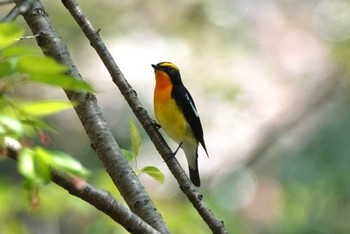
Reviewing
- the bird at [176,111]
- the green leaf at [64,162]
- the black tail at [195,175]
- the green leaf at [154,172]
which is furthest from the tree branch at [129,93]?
the black tail at [195,175]

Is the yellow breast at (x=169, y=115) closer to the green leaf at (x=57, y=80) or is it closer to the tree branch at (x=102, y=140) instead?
the tree branch at (x=102, y=140)

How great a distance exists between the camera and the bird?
4.68 meters

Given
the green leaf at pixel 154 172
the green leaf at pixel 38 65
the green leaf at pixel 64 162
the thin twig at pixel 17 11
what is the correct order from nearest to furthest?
the green leaf at pixel 38 65 → the green leaf at pixel 64 162 → the thin twig at pixel 17 11 → the green leaf at pixel 154 172

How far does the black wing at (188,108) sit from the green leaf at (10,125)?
11.5 ft

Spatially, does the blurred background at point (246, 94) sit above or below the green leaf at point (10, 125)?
above

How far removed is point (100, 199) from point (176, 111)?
309 cm

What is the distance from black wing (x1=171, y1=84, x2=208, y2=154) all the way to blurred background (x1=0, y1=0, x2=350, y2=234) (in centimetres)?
280

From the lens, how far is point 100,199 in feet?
5.30

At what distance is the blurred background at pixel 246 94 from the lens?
9086 mm

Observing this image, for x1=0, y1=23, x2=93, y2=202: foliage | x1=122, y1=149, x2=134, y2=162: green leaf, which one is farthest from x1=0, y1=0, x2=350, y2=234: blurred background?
x1=0, y1=23, x2=93, y2=202: foliage

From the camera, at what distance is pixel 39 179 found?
1.19 m

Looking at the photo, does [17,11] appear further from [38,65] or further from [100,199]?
[100,199]

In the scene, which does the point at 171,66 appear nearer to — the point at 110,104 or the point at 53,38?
the point at 53,38

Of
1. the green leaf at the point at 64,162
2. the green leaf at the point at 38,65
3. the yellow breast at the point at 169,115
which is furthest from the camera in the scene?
the yellow breast at the point at 169,115
